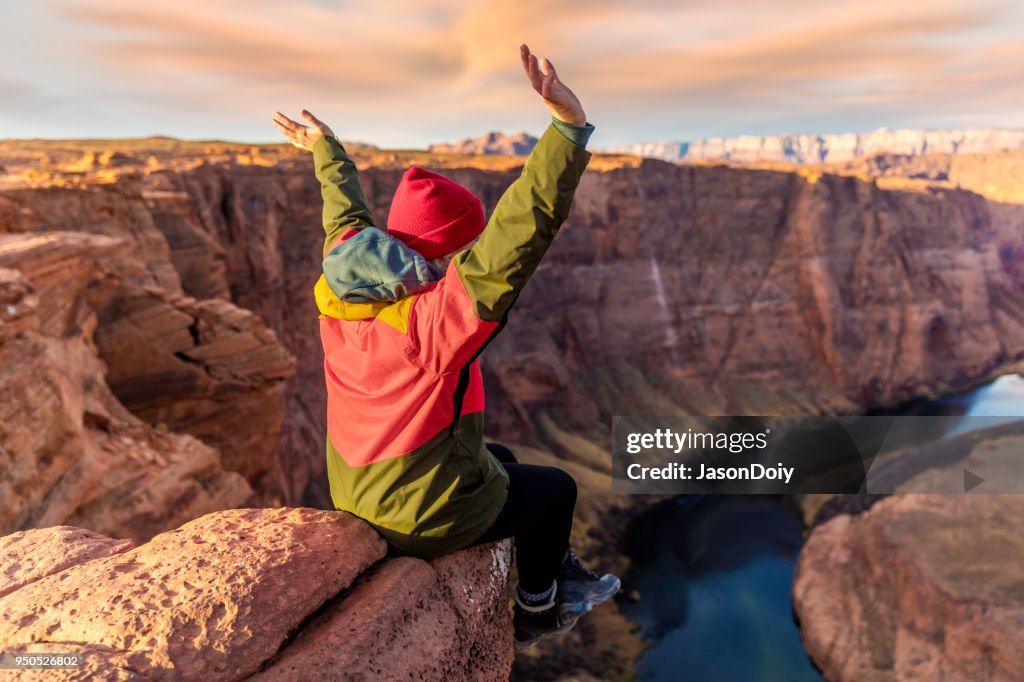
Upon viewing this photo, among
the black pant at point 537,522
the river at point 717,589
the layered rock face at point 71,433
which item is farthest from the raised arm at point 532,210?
the river at point 717,589

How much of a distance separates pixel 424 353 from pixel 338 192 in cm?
188

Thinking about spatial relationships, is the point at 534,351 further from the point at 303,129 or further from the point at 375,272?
the point at 375,272

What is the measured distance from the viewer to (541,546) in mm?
4336

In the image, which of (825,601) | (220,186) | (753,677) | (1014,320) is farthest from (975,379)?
(220,186)

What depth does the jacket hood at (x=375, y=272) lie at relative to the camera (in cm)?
329

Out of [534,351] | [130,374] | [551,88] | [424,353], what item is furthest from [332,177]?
[534,351]

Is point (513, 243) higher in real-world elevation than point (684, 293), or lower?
higher

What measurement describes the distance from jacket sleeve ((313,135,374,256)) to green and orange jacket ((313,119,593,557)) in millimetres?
22

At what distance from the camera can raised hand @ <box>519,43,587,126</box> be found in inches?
109

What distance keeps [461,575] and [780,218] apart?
227 feet

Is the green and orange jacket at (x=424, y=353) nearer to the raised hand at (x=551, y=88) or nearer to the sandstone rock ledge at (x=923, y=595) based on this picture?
the raised hand at (x=551, y=88)

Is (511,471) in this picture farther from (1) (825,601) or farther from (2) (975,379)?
(2) (975,379)

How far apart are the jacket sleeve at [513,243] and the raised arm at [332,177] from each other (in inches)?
68.3

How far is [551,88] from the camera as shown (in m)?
2.78
